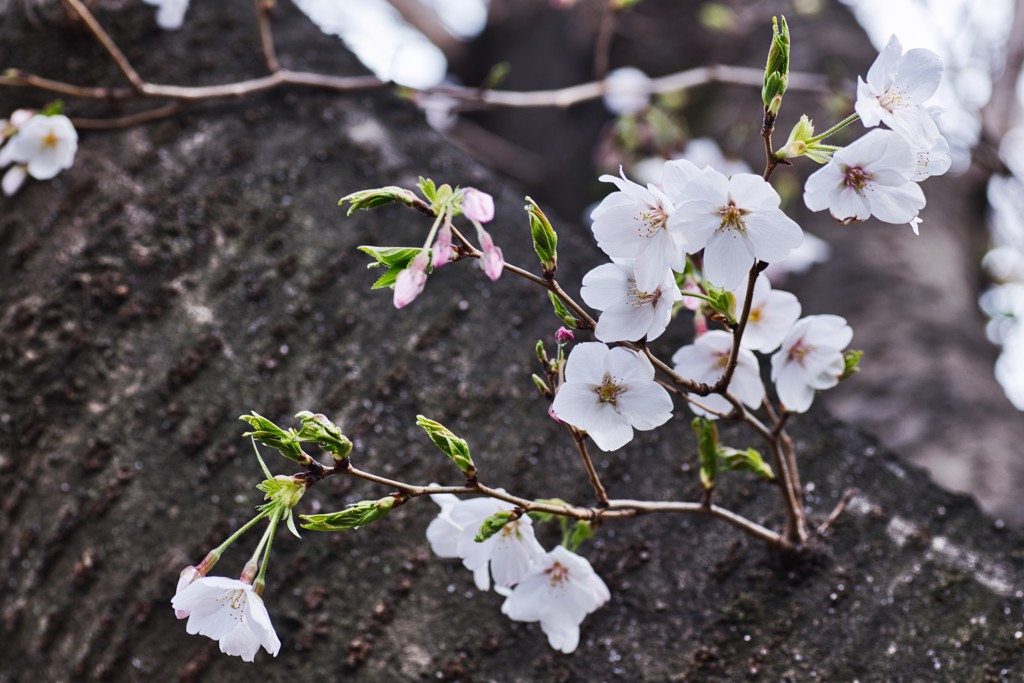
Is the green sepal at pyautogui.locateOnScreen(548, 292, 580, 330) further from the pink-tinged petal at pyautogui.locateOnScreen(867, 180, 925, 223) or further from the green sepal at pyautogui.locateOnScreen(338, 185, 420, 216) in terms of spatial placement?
the pink-tinged petal at pyautogui.locateOnScreen(867, 180, 925, 223)

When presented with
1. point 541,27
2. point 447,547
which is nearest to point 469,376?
point 447,547

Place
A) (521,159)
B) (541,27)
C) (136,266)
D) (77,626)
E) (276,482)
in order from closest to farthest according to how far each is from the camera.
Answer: (276,482)
(77,626)
(136,266)
(521,159)
(541,27)

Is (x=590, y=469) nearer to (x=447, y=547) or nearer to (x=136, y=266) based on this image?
(x=447, y=547)

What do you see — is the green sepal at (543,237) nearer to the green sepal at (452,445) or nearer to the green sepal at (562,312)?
the green sepal at (562,312)

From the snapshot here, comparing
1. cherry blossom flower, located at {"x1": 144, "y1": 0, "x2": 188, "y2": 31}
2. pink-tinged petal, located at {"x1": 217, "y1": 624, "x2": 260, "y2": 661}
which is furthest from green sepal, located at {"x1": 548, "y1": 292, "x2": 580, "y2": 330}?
cherry blossom flower, located at {"x1": 144, "y1": 0, "x2": 188, "y2": 31}

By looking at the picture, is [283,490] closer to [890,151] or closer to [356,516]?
[356,516]

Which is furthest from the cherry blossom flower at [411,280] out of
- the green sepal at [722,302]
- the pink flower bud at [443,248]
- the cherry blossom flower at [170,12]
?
the cherry blossom flower at [170,12]

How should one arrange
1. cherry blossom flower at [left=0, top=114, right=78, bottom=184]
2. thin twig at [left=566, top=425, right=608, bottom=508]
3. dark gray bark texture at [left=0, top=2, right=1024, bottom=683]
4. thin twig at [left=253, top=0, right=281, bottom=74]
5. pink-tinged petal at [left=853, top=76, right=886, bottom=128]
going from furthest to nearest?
thin twig at [left=253, top=0, right=281, bottom=74], cherry blossom flower at [left=0, top=114, right=78, bottom=184], dark gray bark texture at [left=0, top=2, right=1024, bottom=683], thin twig at [left=566, top=425, right=608, bottom=508], pink-tinged petal at [left=853, top=76, right=886, bottom=128]
